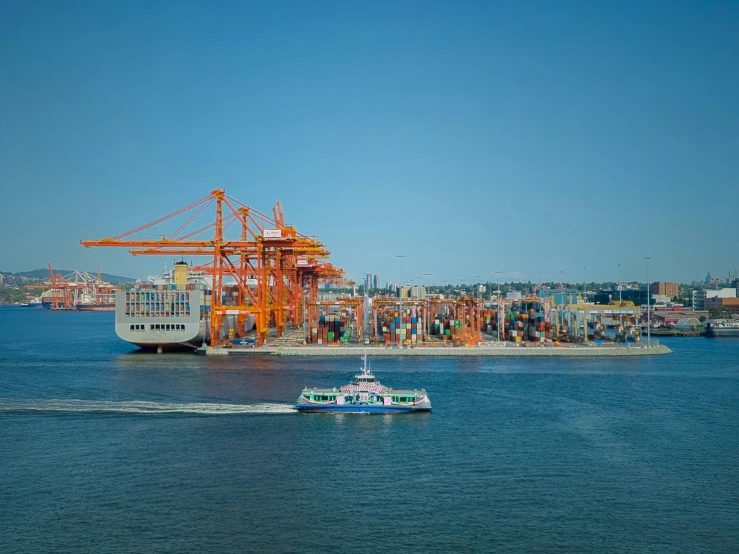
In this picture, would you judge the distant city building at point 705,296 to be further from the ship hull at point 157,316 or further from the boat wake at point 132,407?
the boat wake at point 132,407

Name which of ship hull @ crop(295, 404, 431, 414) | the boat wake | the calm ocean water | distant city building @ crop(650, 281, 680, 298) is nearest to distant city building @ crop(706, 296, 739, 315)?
distant city building @ crop(650, 281, 680, 298)

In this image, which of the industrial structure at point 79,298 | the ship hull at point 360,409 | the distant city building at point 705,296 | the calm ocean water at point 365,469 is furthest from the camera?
the industrial structure at point 79,298

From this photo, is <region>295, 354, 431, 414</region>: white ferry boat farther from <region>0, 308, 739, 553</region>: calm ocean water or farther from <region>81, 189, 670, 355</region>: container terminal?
Answer: <region>81, 189, 670, 355</region>: container terminal

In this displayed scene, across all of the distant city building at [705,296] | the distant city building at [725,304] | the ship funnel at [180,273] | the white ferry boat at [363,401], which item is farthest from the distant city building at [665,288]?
the white ferry boat at [363,401]

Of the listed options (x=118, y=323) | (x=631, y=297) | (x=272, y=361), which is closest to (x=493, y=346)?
(x=272, y=361)

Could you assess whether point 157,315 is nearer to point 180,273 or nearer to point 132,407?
point 180,273

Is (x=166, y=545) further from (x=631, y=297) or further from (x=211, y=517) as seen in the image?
(x=631, y=297)

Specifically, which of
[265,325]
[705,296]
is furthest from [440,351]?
[705,296]
